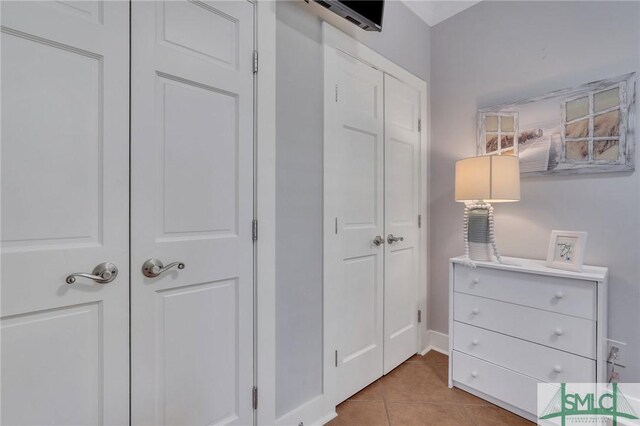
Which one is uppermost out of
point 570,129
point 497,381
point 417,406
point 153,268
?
point 570,129

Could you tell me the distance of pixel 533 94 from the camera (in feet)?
6.57

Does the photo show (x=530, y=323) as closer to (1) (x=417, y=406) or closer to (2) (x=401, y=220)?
(1) (x=417, y=406)

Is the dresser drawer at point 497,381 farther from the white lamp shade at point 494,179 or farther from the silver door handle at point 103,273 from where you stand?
the silver door handle at point 103,273

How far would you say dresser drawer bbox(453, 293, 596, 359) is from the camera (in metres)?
1.50

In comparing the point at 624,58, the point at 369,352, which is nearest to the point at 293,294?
the point at 369,352

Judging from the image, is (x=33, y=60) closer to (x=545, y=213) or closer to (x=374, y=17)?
(x=374, y=17)

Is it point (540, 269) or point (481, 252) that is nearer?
point (540, 269)

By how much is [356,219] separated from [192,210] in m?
1.03

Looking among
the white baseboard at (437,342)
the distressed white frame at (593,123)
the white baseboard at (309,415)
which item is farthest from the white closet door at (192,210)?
the distressed white frame at (593,123)

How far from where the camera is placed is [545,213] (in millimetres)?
1941

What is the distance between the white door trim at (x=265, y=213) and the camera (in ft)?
4.54

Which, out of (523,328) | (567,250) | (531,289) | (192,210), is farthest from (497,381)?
(192,210)

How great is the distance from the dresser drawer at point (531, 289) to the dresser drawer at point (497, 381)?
430mm

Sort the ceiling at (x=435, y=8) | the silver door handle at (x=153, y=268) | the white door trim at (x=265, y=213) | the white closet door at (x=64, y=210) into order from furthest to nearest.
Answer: the ceiling at (x=435, y=8) → the white door trim at (x=265, y=213) → the silver door handle at (x=153, y=268) → the white closet door at (x=64, y=210)
